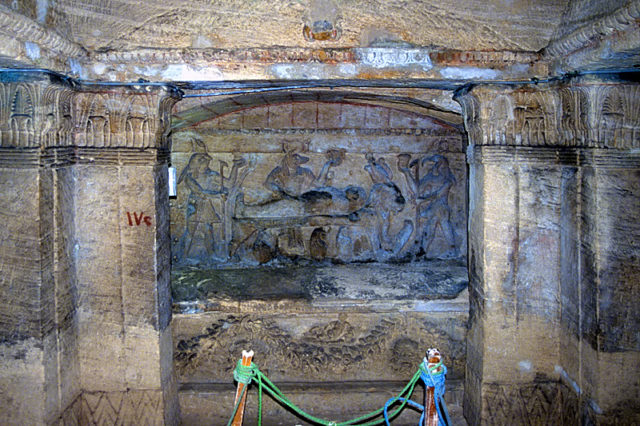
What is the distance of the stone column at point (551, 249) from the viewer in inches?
115

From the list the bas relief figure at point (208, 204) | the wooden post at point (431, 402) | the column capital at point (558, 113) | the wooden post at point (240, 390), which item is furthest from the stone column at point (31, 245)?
the column capital at point (558, 113)

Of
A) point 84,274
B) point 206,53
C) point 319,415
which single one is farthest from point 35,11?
point 319,415

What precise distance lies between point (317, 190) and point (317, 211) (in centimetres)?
22

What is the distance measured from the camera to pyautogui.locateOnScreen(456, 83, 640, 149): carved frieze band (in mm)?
2865

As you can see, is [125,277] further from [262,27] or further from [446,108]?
[446,108]

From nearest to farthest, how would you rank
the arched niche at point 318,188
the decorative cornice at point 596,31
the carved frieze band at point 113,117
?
the decorative cornice at point 596,31, the carved frieze band at point 113,117, the arched niche at point 318,188

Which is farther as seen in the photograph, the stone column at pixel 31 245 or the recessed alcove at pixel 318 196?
the recessed alcove at pixel 318 196

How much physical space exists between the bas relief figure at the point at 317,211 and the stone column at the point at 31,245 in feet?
6.35

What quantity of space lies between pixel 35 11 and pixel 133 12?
573 millimetres

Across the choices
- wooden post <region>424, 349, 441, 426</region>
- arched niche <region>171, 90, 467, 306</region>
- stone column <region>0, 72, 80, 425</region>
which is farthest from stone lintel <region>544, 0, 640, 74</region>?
stone column <region>0, 72, 80, 425</region>

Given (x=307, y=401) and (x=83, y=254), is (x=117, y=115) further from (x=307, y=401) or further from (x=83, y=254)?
(x=307, y=401)

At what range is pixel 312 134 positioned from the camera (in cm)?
490

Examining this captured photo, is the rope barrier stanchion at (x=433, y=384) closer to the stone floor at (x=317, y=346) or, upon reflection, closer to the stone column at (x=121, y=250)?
the stone floor at (x=317, y=346)

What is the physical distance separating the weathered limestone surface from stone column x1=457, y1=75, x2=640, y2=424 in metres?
2.28
